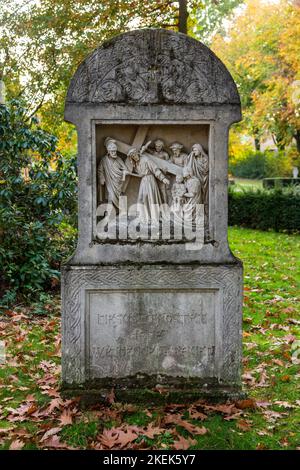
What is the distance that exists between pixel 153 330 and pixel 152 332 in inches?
0.9

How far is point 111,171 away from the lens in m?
5.27

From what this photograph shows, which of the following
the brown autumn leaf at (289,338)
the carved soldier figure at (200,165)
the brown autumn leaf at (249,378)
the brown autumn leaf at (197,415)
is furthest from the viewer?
the brown autumn leaf at (289,338)

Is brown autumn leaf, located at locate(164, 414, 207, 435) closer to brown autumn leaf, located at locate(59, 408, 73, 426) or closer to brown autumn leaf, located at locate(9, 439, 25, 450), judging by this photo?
brown autumn leaf, located at locate(59, 408, 73, 426)

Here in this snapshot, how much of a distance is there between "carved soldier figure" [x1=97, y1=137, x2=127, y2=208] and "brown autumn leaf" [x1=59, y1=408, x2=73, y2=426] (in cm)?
195

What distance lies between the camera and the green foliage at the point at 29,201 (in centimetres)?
889

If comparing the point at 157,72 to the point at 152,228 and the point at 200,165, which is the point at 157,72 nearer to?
the point at 200,165

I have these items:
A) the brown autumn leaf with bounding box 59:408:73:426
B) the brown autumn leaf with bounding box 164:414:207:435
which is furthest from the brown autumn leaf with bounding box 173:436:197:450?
the brown autumn leaf with bounding box 59:408:73:426

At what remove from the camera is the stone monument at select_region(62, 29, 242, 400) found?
5.12 metres

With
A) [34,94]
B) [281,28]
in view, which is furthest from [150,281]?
[281,28]

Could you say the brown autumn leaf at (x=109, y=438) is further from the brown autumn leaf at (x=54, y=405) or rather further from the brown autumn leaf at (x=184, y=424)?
the brown autumn leaf at (x=54, y=405)

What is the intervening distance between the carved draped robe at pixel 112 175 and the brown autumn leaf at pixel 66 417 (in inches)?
76.3

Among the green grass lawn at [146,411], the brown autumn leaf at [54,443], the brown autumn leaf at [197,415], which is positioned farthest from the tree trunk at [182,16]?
the brown autumn leaf at [54,443]

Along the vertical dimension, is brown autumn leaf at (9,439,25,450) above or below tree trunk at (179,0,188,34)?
→ below
